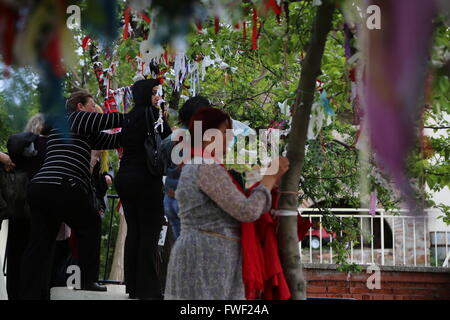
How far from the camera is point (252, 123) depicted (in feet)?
27.2

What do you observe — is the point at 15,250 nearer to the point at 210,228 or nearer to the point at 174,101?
the point at 210,228

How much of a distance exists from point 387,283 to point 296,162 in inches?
316

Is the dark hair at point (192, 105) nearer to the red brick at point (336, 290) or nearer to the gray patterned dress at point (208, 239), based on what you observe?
the gray patterned dress at point (208, 239)

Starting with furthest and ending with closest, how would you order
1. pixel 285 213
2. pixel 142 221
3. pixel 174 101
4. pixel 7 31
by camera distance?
pixel 174 101, pixel 142 221, pixel 285 213, pixel 7 31

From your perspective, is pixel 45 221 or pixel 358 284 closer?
pixel 45 221

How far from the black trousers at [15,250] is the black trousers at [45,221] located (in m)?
0.58

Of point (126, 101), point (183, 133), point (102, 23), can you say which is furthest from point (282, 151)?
point (102, 23)

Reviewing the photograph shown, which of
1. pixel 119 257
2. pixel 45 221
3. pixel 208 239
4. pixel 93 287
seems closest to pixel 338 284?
pixel 119 257

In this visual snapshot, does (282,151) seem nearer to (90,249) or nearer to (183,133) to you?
(183,133)

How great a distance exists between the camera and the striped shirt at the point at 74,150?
4.79 metres

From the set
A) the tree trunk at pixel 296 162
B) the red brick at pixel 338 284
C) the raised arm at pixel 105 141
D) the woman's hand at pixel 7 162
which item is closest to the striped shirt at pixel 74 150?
the raised arm at pixel 105 141

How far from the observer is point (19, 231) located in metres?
5.42
